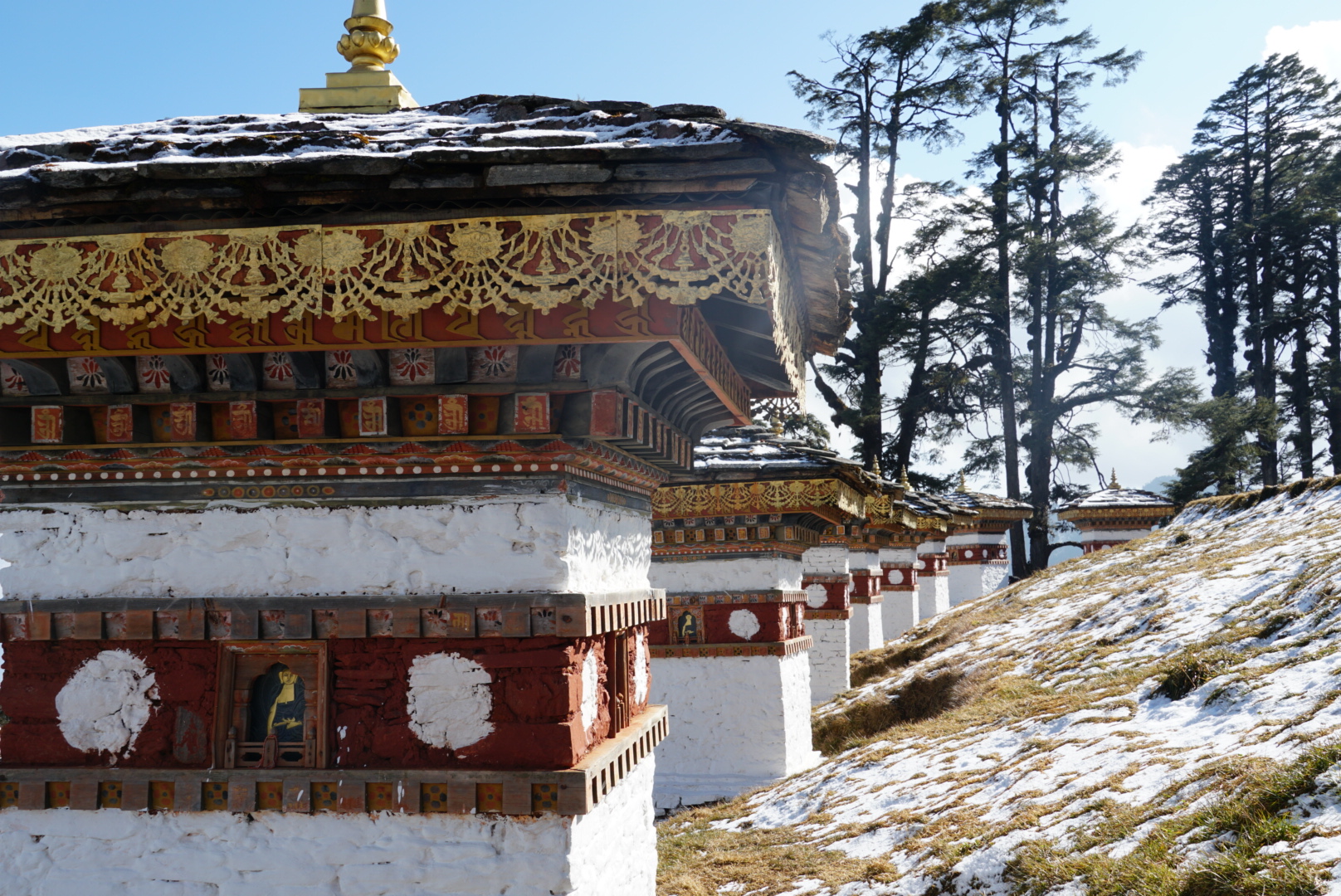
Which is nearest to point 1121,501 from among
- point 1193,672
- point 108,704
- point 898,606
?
point 898,606

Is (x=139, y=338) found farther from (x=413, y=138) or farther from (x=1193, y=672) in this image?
(x=1193, y=672)

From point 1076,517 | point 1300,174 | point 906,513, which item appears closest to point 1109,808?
point 906,513

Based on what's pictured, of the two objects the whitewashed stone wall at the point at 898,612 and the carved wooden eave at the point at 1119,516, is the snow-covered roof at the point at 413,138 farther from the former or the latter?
the carved wooden eave at the point at 1119,516

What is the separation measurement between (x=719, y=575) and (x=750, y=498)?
3.31 feet

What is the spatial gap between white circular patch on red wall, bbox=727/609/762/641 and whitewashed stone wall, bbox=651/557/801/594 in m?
0.25

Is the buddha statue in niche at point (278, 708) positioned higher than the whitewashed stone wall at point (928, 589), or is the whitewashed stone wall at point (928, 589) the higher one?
the buddha statue in niche at point (278, 708)

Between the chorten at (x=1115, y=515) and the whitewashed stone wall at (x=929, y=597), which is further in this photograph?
the whitewashed stone wall at (x=929, y=597)

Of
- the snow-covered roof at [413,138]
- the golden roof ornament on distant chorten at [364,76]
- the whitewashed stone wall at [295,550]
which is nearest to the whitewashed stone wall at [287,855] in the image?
the whitewashed stone wall at [295,550]

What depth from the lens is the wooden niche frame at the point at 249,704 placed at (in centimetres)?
368

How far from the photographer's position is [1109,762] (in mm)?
5488

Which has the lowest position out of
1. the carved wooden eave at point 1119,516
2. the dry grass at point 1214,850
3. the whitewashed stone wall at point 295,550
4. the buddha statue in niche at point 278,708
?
the dry grass at point 1214,850

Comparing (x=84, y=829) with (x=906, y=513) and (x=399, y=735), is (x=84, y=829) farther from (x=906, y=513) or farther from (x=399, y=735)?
(x=906, y=513)

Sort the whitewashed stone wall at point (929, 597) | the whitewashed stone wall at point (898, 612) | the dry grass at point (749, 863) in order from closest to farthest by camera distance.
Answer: the dry grass at point (749, 863) → the whitewashed stone wall at point (898, 612) → the whitewashed stone wall at point (929, 597)

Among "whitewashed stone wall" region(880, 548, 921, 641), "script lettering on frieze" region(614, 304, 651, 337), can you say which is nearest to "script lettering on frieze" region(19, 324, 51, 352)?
"script lettering on frieze" region(614, 304, 651, 337)
